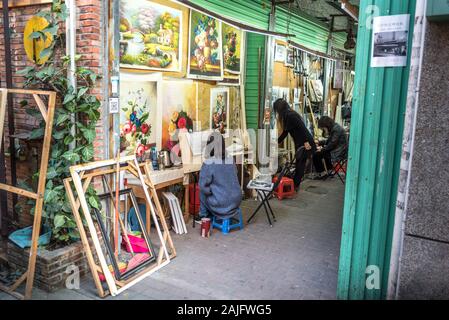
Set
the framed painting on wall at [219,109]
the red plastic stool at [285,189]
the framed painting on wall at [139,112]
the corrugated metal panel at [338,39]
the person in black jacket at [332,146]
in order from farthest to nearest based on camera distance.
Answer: the corrugated metal panel at [338,39] < the person in black jacket at [332,146] < the red plastic stool at [285,189] < the framed painting on wall at [219,109] < the framed painting on wall at [139,112]

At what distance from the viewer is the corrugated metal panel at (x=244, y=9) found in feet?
25.0

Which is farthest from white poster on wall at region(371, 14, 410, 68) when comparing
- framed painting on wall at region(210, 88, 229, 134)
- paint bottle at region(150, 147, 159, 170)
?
framed painting on wall at region(210, 88, 229, 134)

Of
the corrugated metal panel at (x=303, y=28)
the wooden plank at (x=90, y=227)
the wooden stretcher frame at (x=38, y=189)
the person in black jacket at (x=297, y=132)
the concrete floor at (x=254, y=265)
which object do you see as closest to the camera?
the wooden stretcher frame at (x=38, y=189)

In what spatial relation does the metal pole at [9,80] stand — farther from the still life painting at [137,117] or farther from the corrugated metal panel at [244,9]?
the corrugated metal panel at [244,9]

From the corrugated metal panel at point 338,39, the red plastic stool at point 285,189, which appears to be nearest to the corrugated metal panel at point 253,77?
the red plastic stool at point 285,189

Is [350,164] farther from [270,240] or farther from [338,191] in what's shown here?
[338,191]

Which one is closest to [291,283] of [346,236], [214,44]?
[346,236]

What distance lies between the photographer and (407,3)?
359cm

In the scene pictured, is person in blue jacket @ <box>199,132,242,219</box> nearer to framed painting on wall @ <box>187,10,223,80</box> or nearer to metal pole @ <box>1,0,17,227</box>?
framed painting on wall @ <box>187,10,223,80</box>

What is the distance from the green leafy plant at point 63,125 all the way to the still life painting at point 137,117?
1.14m

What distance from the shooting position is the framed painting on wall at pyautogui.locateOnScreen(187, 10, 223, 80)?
283 inches

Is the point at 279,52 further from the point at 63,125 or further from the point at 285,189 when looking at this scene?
the point at 63,125

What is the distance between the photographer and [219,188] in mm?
6238

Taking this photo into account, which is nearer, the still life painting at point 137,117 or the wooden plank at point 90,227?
the wooden plank at point 90,227
